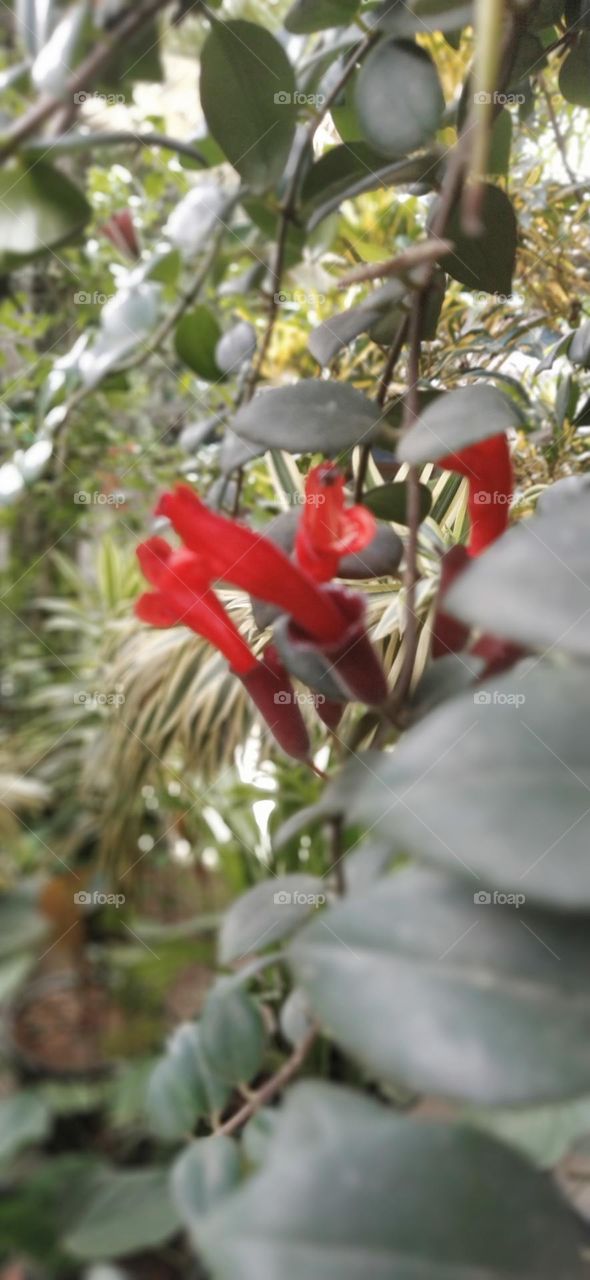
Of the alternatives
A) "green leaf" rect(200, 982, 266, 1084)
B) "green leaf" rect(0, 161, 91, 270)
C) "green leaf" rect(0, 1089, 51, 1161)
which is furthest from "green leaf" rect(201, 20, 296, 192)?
"green leaf" rect(0, 1089, 51, 1161)

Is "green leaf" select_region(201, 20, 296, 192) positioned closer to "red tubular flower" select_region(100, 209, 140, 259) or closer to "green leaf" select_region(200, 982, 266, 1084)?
"green leaf" select_region(200, 982, 266, 1084)

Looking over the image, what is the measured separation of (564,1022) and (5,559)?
1.97 metres

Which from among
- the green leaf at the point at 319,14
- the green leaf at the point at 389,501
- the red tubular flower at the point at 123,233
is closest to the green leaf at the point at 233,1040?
the green leaf at the point at 389,501

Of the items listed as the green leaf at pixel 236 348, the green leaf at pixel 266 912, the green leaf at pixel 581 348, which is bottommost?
the green leaf at pixel 266 912

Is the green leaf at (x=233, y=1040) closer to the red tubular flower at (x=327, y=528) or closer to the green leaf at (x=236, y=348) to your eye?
the red tubular flower at (x=327, y=528)

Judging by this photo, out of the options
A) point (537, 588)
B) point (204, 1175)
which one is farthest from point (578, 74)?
point (204, 1175)

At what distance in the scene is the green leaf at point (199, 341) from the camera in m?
0.74

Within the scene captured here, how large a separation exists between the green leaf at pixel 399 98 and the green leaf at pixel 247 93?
94 millimetres

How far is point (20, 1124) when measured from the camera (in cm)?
103

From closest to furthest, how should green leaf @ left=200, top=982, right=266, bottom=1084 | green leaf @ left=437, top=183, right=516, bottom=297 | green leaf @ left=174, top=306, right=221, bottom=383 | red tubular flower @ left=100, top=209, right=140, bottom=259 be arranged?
green leaf @ left=437, top=183, right=516, bottom=297 < green leaf @ left=200, top=982, right=266, bottom=1084 < green leaf @ left=174, top=306, right=221, bottom=383 < red tubular flower @ left=100, top=209, right=140, bottom=259

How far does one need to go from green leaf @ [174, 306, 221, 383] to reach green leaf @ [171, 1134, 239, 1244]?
22.9 inches

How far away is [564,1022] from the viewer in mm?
158

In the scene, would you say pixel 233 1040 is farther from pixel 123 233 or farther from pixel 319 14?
pixel 123 233

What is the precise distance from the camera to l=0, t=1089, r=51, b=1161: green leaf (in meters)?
1.01
